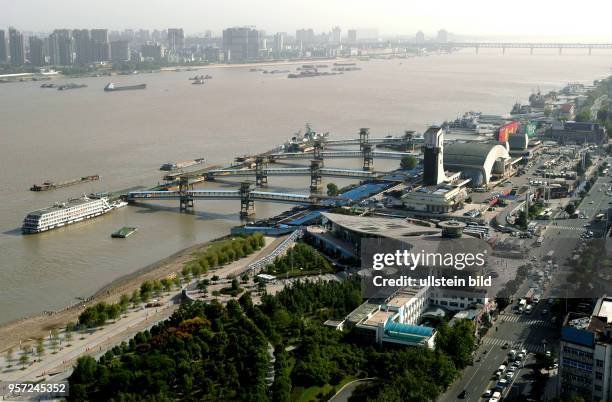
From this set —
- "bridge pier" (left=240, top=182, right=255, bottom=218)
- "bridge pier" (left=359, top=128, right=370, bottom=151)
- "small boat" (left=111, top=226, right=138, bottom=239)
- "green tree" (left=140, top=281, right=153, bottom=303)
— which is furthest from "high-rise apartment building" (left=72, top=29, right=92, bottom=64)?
"green tree" (left=140, top=281, right=153, bottom=303)

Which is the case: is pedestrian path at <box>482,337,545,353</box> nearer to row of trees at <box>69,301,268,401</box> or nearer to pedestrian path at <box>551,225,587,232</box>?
row of trees at <box>69,301,268,401</box>

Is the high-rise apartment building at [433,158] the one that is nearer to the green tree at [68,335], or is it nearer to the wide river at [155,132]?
the wide river at [155,132]

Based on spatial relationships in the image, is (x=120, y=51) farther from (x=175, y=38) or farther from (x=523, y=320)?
(x=523, y=320)

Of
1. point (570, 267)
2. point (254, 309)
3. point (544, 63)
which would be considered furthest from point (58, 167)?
point (544, 63)

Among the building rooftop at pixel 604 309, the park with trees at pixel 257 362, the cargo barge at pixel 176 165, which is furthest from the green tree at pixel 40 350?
the cargo barge at pixel 176 165

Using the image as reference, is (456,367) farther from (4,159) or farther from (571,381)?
(4,159)

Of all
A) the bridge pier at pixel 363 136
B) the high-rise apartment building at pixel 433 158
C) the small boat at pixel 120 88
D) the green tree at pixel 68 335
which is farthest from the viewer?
the small boat at pixel 120 88
